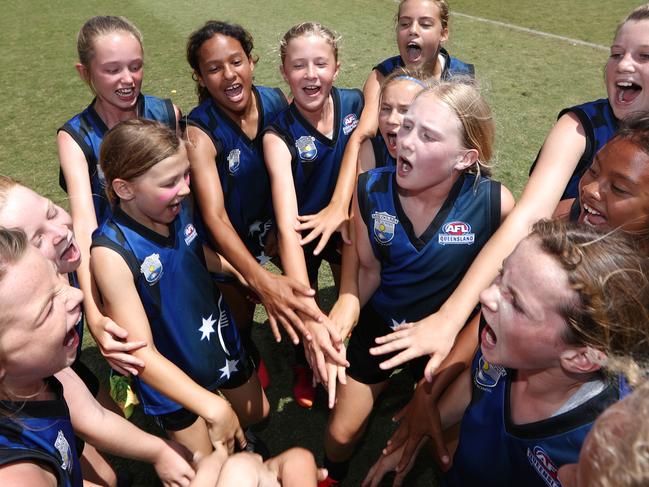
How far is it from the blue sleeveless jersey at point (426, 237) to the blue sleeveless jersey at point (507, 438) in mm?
470

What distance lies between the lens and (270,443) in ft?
10.9

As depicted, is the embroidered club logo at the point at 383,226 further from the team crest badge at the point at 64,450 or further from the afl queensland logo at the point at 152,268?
the team crest badge at the point at 64,450

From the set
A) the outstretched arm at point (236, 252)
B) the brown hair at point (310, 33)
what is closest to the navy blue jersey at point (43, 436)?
the outstretched arm at point (236, 252)

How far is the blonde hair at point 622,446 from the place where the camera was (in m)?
0.98

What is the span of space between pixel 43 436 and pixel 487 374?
1652mm

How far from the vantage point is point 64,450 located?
1855 millimetres

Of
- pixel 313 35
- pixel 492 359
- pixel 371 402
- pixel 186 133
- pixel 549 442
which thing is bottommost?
pixel 371 402

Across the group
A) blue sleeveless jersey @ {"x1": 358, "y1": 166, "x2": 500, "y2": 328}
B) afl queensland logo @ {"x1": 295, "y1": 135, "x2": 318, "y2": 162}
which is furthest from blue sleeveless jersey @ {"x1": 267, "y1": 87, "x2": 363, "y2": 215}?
blue sleeveless jersey @ {"x1": 358, "y1": 166, "x2": 500, "y2": 328}

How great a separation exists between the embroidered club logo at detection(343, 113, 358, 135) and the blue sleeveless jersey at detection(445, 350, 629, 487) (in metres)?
1.74

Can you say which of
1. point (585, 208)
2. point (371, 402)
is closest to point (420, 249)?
point (585, 208)

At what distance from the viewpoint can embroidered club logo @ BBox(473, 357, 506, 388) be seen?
2.06 meters

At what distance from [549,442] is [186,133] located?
247 cm

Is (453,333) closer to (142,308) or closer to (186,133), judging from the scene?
(142,308)

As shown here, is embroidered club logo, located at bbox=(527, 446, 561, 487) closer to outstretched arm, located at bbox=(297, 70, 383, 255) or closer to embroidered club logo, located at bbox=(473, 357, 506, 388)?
embroidered club logo, located at bbox=(473, 357, 506, 388)
